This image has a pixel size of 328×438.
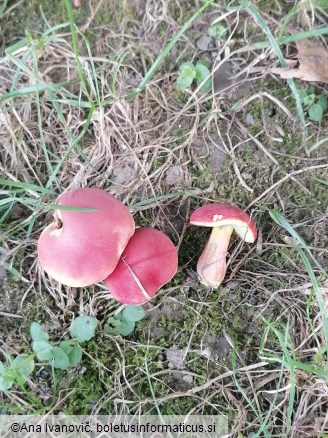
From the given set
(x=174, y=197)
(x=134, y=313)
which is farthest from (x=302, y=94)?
(x=134, y=313)

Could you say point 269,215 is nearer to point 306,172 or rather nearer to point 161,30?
point 306,172

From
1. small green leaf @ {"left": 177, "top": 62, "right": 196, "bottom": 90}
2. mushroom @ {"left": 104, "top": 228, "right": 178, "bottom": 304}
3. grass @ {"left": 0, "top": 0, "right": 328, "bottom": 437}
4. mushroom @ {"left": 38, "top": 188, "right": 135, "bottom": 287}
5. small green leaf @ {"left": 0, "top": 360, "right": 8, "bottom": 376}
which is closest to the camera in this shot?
mushroom @ {"left": 38, "top": 188, "right": 135, "bottom": 287}

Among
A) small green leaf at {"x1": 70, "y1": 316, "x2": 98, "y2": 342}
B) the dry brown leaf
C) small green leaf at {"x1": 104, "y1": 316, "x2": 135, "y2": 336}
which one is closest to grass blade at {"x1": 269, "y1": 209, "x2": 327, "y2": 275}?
the dry brown leaf

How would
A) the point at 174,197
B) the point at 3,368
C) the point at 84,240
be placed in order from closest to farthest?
the point at 84,240 → the point at 3,368 → the point at 174,197

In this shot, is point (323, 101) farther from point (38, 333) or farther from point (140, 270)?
point (38, 333)

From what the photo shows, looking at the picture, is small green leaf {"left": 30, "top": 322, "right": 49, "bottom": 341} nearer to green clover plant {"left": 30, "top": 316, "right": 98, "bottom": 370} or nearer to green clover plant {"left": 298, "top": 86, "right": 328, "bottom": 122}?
green clover plant {"left": 30, "top": 316, "right": 98, "bottom": 370}

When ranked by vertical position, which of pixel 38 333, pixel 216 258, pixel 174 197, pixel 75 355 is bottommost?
pixel 75 355

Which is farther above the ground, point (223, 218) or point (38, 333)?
point (223, 218)

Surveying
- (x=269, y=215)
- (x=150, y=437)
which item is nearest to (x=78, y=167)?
(x=269, y=215)
